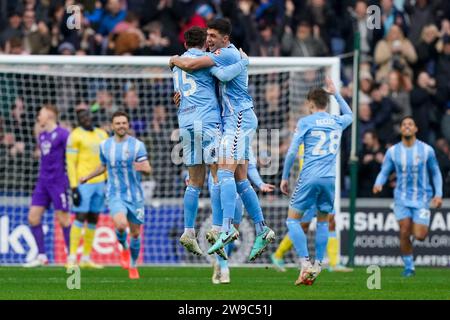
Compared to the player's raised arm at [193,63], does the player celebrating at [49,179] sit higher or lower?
Answer: lower

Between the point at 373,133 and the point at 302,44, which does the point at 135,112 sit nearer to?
the point at 302,44

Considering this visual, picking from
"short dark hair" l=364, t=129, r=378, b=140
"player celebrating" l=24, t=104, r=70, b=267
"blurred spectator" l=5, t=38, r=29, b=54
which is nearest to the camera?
"player celebrating" l=24, t=104, r=70, b=267

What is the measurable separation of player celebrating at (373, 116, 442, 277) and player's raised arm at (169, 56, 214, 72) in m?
6.31

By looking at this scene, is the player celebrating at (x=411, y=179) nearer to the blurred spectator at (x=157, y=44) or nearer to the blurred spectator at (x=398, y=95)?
the blurred spectator at (x=398, y=95)

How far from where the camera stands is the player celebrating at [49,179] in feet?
71.9

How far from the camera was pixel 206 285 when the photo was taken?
16859 millimetres

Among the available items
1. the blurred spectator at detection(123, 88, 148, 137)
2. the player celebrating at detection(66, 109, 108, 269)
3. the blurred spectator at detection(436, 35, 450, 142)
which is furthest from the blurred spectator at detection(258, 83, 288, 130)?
the player celebrating at detection(66, 109, 108, 269)

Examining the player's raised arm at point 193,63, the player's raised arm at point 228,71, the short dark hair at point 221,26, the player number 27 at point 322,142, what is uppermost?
the short dark hair at point 221,26

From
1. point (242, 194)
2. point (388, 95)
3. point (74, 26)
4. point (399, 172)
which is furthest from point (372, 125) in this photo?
point (242, 194)

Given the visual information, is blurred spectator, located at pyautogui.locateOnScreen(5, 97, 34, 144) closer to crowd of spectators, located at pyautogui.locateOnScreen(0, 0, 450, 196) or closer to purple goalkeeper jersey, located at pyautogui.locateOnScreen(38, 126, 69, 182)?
crowd of spectators, located at pyautogui.locateOnScreen(0, 0, 450, 196)

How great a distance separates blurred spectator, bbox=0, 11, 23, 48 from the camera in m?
25.6

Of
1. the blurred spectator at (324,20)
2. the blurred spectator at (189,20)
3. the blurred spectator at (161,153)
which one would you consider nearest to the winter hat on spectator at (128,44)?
the blurred spectator at (189,20)

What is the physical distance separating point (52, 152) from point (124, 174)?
8.92 feet

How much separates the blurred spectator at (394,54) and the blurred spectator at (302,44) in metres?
1.12
